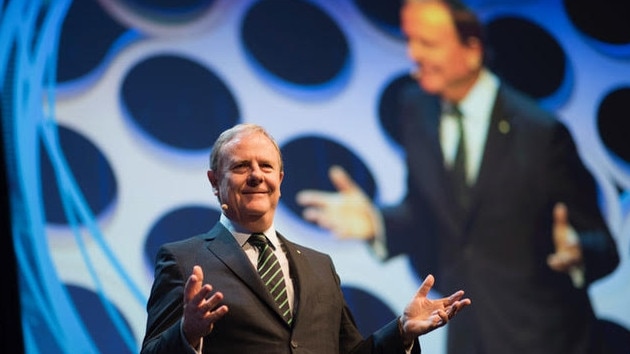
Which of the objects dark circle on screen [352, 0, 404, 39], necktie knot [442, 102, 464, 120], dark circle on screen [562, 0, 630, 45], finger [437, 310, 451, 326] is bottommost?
finger [437, 310, 451, 326]

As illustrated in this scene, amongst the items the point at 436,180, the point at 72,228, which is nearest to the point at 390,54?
the point at 436,180

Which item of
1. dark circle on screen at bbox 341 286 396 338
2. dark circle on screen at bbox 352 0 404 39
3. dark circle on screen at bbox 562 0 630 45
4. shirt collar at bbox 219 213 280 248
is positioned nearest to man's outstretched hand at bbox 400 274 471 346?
shirt collar at bbox 219 213 280 248

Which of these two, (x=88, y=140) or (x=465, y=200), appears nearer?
(x=88, y=140)

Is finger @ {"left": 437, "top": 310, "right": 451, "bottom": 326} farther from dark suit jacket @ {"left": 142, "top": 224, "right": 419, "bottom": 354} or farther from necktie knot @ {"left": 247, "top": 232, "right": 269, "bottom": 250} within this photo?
necktie knot @ {"left": 247, "top": 232, "right": 269, "bottom": 250}

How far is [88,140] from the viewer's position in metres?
3.62

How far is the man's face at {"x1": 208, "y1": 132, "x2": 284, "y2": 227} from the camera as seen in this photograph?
8.50 feet

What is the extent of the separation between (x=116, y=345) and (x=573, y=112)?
2.42 metres

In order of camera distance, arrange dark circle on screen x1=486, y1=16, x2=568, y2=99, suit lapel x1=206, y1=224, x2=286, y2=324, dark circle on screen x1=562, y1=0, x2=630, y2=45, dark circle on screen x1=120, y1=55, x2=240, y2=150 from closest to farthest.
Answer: suit lapel x1=206, y1=224, x2=286, y2=324 < dark circle on screen x1=120, y1=55, x2=240, y2=150 < dark circle on screen x1=486, y1=16, x2=568, y2=99 < dark circle on screen x1=562, y1=0, x2=630, y2=45

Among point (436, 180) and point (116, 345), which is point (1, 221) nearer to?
point (116, 345)

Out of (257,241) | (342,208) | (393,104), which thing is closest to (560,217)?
(393,104)

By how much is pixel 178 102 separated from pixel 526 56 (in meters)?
1.74

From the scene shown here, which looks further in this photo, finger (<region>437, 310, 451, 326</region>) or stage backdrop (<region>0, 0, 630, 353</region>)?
stage backdrop (<region>0, 0, 630, 353</region>)

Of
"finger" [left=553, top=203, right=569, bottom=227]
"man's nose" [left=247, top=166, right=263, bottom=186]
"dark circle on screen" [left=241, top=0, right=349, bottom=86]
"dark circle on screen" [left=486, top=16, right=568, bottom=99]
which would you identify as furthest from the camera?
"dark circle on screen" [left=486, top=16, right=568, bottom=99]

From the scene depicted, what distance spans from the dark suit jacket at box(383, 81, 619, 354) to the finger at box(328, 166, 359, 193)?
0.68ft
